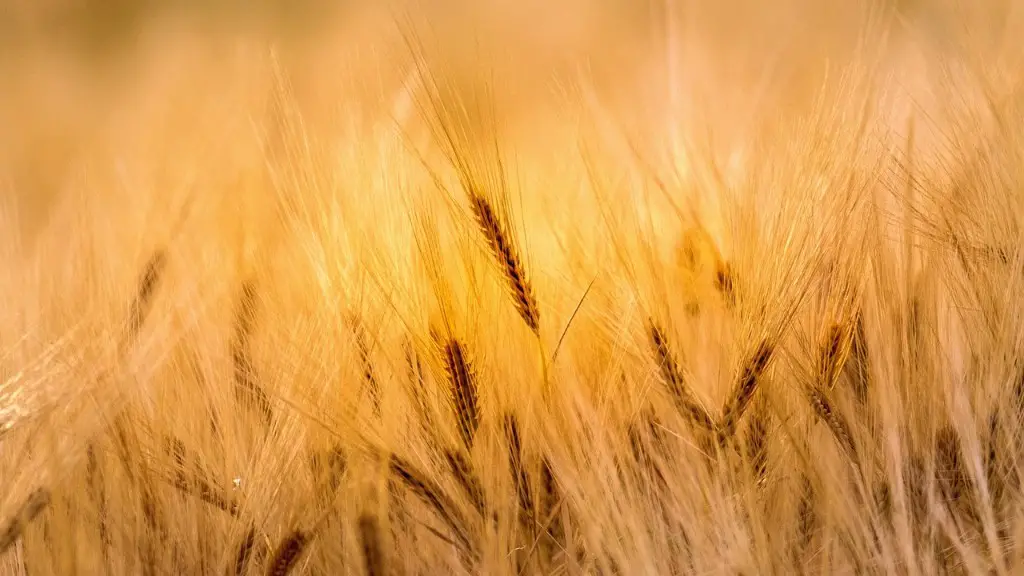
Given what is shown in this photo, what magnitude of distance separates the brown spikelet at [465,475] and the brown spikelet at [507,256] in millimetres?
86

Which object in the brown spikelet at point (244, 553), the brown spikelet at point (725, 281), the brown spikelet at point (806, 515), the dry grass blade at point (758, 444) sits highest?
the brown spikelet at point (725, 281)

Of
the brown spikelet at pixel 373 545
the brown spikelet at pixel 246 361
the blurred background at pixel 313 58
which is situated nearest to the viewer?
the brown spikelet at pixel 373 545

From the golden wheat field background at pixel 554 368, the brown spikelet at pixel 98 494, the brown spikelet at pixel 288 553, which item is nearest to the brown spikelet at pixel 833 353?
the golden wheat field background at pixel 554 368

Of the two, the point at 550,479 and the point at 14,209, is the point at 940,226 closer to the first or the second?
the point at 550,479

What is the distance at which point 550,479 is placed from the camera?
→ 0.41 metres

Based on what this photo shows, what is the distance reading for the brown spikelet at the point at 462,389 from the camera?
0.39 m

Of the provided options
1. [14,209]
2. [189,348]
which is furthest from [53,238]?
[189,348]

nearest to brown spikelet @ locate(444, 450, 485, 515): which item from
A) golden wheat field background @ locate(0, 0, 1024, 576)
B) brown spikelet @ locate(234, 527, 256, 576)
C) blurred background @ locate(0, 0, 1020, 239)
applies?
golden wheat field background @ locate(0, 0, 1024, 576)

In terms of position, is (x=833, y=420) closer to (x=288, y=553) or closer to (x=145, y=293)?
(x=288, y=553)

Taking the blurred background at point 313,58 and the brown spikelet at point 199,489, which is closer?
the brown spikelet at point 199,489

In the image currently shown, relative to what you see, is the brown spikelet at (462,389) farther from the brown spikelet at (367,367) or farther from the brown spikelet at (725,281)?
the brown spikelet at (725,281)

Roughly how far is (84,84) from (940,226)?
3.76 ft

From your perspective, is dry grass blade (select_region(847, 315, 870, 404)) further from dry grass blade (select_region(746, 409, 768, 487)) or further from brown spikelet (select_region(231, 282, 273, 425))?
brown spikelet (select_region(231, 282, 273, 425))

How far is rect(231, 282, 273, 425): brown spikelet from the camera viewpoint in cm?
46
